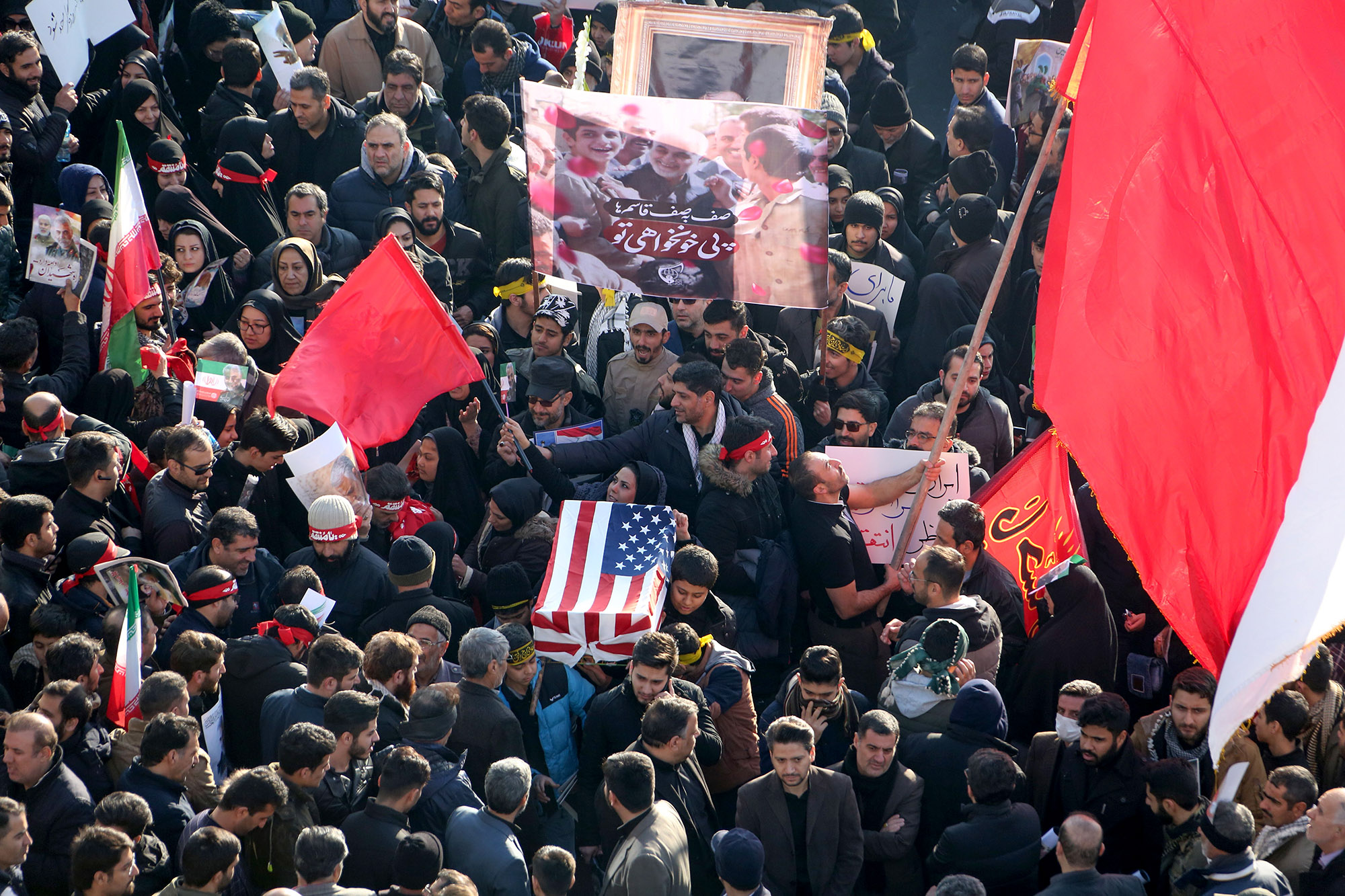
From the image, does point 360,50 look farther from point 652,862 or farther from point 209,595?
point 652,862

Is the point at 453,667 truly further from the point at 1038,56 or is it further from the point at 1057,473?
the point at 1038,56

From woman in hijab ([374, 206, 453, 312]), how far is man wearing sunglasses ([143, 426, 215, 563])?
89.2 inches

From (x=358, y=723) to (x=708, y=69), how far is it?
532 centimetres

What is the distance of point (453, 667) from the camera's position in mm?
6480

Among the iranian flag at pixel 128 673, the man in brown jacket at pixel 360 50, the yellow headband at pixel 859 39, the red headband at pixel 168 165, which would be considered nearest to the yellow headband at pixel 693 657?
the iranian flag at pixel 128 673

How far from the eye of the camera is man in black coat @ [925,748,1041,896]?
5.49 meters

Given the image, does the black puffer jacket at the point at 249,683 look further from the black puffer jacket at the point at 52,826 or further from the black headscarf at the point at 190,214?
the black headscarf at the point at 190,214

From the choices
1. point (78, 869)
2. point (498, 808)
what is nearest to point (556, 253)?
point (498, 808)

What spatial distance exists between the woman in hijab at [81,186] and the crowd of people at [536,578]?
3 centimetres

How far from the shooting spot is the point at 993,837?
5.50 m

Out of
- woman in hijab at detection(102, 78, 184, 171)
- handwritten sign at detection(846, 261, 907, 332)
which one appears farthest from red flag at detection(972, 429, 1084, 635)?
woman in hijab at detection(102, 78, 184, 171)

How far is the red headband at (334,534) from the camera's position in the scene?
6785mm

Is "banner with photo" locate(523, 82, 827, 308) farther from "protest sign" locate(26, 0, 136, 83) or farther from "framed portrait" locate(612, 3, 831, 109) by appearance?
"protest sign" locate(26, 0, 136, 83)

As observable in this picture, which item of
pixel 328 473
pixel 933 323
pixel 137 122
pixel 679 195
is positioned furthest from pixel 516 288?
pixel 137 122
